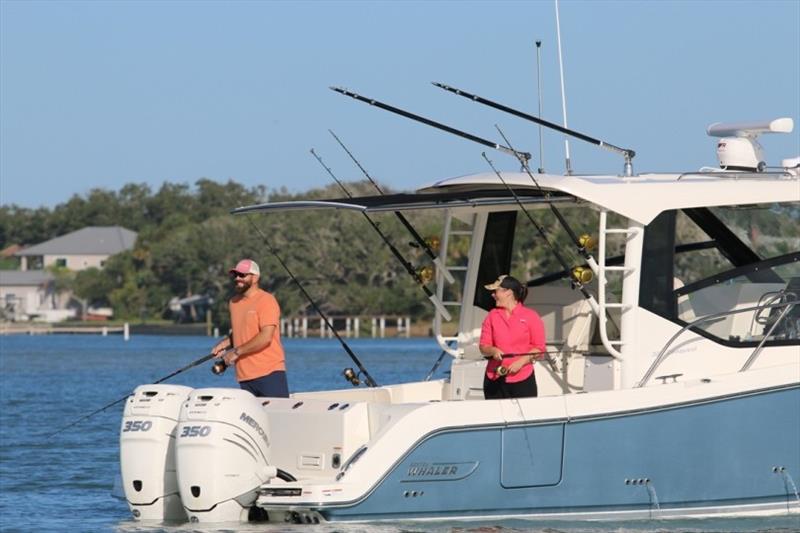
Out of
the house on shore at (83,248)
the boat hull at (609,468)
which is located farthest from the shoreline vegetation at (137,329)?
the boat hull at (609,468)

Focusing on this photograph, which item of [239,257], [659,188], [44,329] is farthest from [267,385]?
[44,329]

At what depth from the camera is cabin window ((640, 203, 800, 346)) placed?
1167 centimetres

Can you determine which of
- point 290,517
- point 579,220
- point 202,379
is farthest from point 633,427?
point 202,379

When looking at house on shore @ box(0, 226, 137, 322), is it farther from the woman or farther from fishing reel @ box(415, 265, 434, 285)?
the woman

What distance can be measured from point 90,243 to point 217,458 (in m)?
133

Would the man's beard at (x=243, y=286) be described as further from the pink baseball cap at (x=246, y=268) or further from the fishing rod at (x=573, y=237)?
the fishing rod at (x=573, y=237)

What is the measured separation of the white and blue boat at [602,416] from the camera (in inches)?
425

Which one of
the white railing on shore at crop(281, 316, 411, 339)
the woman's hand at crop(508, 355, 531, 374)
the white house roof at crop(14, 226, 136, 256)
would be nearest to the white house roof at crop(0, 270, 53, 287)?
the white house roof at crop(14, 226, 136, 256)

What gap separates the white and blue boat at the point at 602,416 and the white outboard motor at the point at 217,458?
11 mm

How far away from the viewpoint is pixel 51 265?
143000mm

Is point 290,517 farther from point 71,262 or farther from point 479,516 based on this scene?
point 71,262

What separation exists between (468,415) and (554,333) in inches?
80.2

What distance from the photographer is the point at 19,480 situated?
16.3 metres

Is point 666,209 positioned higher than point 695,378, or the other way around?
point 666,209
